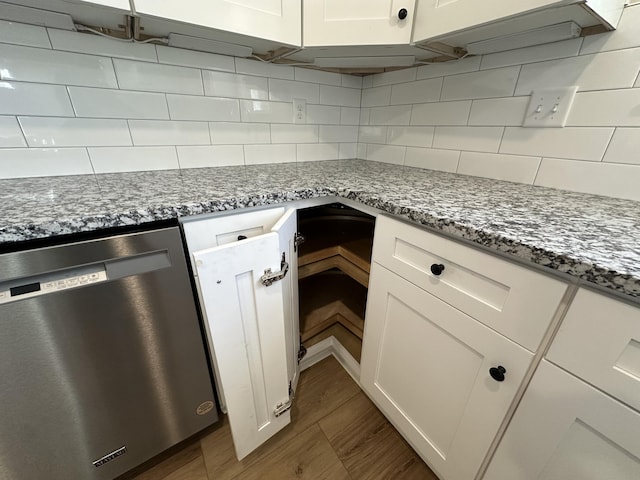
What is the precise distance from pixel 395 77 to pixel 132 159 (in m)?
1.22

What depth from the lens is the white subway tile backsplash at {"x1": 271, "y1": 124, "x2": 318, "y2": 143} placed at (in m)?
1.24

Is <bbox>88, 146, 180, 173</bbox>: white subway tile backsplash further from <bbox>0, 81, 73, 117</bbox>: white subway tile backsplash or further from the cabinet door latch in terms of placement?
the cabinet door latch

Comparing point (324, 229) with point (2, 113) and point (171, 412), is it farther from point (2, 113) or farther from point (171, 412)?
point (2, 113)

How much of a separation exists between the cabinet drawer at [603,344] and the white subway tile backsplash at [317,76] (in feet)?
4.23

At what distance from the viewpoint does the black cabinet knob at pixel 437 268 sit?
1.97 ft

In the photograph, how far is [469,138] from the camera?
3.34 ft

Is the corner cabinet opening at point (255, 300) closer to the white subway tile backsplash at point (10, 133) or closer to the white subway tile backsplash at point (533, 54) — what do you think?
the white subway tile backsplash at point (10, 133)

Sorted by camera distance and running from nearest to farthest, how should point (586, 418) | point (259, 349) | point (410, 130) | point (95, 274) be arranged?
1. point (586, 418)
2. point (95, 274)
3. point (259, 349)
4. point (410, 130)

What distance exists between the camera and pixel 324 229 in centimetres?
129

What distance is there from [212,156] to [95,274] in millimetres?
707

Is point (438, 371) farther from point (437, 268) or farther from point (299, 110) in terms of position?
point (299, 110)

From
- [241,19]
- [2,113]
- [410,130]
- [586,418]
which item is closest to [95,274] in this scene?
[2,113]

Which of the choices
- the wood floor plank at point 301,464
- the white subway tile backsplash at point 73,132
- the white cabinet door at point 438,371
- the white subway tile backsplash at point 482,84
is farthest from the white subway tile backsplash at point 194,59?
the wood floor plank at point 301,464

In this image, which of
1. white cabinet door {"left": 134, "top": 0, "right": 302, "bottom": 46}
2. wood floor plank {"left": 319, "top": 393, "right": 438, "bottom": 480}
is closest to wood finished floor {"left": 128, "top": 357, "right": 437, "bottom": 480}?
wood floor plank {"left": 319, "top": 393, "right": 438, "bottom": 480}
